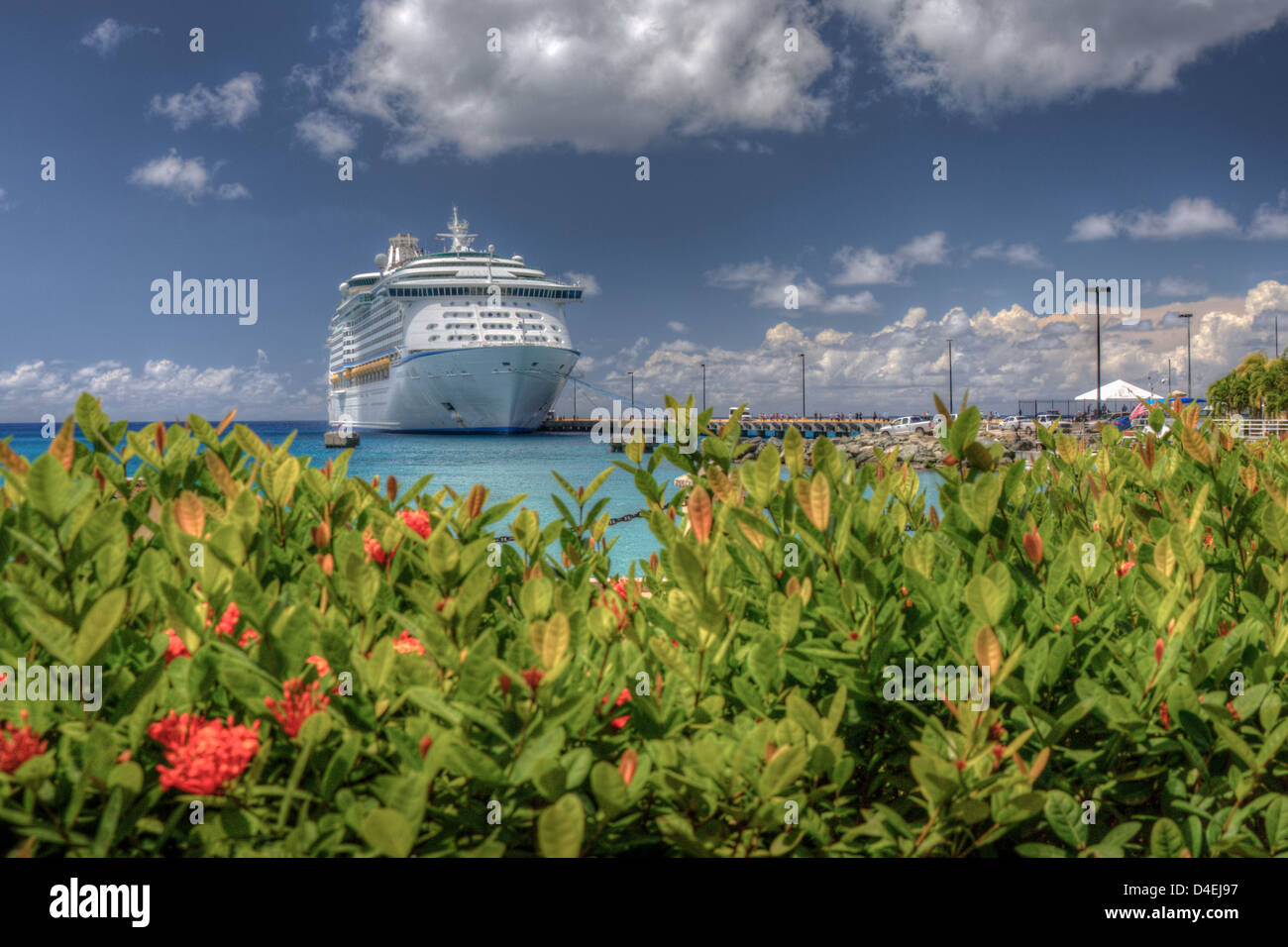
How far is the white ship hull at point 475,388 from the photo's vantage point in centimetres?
4950

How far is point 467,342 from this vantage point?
51.3 metres

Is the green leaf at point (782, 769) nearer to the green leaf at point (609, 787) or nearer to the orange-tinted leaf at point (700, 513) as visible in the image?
the green leaf at point (609, 787)

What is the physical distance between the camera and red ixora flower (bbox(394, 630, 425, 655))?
4.25ft

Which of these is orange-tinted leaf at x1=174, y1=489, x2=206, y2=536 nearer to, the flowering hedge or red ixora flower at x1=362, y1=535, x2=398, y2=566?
the flowering hedge

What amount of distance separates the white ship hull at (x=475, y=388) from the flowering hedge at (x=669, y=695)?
160 feet

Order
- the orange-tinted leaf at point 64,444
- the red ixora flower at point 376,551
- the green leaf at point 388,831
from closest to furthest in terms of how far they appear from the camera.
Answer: the green leaf at point 388,831, the orange-tinted leaf at point 64,444, the red ixora flower at point 376,551

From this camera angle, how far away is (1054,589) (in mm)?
1432

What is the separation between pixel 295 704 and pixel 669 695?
0.52 m

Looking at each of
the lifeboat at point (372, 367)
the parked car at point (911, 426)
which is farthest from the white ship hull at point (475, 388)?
the parked car at point (911, 426)

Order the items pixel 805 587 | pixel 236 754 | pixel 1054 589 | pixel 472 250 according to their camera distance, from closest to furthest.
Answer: pixel 236 754, pixel 805 587, pixel 1054 589, pixel 472 250

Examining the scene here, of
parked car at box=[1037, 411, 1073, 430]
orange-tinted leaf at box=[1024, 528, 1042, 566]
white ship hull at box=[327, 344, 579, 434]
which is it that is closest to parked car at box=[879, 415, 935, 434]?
parked car at box=[1037, 411, 1073, 430]

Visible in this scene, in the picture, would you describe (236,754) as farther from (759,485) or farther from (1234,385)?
(1234,385)

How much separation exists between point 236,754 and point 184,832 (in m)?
0.16
